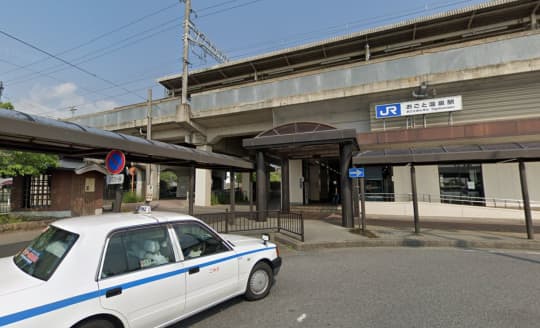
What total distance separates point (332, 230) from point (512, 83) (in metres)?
13.6

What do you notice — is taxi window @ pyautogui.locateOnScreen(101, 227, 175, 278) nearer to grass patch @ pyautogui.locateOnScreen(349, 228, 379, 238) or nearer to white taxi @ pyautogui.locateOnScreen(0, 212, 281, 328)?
white taxi @ pyautogui.locateOnScreen(0, 212, 281, 328)

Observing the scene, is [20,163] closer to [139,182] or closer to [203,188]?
[203,188]

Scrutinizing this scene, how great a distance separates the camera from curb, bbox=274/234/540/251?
7199mm

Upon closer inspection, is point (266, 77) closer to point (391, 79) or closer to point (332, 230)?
point (391, 79)

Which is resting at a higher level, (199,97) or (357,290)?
(199,97)

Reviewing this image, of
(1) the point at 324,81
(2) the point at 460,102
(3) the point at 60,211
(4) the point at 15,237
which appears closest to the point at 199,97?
(1) the point at 324,81

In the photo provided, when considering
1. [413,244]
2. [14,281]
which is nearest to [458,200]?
[413,244]

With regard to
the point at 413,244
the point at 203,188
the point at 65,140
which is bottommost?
the point at 413,244

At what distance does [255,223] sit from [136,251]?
772cm

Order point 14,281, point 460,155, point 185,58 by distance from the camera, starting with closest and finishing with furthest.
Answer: point 14,281
point 460,155
point 185,58

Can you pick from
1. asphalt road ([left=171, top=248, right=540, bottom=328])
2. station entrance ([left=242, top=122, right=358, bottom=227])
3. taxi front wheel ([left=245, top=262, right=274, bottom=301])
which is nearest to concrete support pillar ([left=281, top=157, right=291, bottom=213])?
station entrance ([left=242, top=122, right=358, bottom=227])

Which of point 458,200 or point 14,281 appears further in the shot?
point 458,200

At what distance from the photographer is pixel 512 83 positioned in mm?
13133

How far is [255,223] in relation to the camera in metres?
10.3
